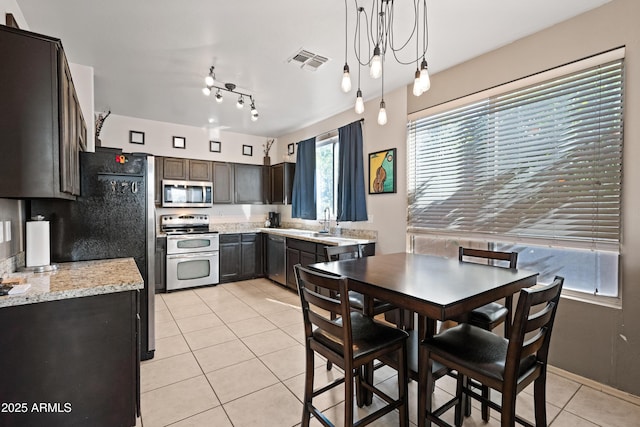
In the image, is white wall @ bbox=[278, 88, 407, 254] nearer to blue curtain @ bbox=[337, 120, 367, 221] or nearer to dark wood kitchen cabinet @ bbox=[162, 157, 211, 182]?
blue curtain @ bbox=[337, 120, 367, 221]

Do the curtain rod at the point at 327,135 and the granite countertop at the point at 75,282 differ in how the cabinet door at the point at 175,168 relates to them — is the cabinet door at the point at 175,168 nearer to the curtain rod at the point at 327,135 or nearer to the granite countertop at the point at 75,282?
the curtain rod at the point at 327,135

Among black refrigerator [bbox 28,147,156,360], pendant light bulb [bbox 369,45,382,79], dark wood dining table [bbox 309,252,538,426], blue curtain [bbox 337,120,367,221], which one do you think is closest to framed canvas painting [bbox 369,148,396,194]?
blue curtain [bbox 337,120,367,221]

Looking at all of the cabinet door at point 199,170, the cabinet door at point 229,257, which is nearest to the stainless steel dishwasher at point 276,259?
the cabinet door at point 229,257

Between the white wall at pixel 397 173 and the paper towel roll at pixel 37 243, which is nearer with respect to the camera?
the paper towel roll at pixel 37 243

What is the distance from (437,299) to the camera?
1.41 metres

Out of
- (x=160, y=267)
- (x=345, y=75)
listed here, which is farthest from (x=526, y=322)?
(x=160, y=267)

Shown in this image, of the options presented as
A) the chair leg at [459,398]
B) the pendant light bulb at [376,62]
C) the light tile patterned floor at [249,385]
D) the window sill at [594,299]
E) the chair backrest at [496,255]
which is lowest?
the light tile patterned floor at [249,385]

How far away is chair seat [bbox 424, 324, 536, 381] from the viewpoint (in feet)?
4.70

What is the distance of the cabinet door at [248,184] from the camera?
5727 mm

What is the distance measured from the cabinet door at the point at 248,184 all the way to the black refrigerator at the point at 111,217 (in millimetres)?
3064

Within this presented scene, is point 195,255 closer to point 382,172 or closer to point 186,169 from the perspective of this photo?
point 186,169

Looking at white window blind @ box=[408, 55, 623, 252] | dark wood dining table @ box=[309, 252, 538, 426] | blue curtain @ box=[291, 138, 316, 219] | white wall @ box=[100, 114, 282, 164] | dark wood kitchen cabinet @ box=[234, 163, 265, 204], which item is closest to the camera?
dark wood dining table @ box=[309, 252, 538, 426]

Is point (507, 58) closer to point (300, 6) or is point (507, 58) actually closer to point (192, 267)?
point (300, 6)

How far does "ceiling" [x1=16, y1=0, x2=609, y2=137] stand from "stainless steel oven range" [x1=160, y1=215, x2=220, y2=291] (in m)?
2.00
